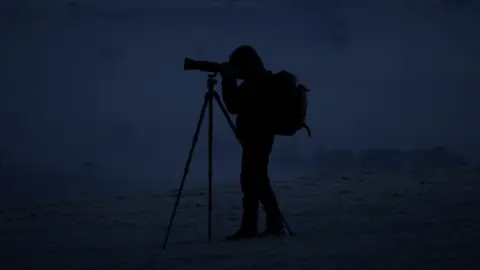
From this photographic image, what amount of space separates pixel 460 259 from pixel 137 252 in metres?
2.76

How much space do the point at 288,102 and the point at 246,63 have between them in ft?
2.00

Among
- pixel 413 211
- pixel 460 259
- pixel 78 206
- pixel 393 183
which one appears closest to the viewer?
pixel 460 259

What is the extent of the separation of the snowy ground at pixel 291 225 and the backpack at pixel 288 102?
1.05 meters

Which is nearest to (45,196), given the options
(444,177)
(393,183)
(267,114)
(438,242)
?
(393,183)

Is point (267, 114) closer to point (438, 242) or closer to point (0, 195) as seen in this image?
point (438, 242)

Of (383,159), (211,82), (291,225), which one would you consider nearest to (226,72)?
(211,82)

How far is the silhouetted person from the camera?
101mm

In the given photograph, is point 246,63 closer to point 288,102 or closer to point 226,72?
point 226,72

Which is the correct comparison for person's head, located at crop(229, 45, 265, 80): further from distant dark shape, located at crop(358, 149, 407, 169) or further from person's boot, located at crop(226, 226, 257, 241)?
distant dark shape, located at crop(358, 149, 407, 169)

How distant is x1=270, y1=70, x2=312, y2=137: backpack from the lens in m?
6.17

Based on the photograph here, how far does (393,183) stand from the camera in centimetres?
1186

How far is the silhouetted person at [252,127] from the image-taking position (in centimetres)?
639

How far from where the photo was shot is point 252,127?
6535 mm

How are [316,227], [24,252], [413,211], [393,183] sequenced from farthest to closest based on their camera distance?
[393,183], [413,211], [316,227], [24,252]
